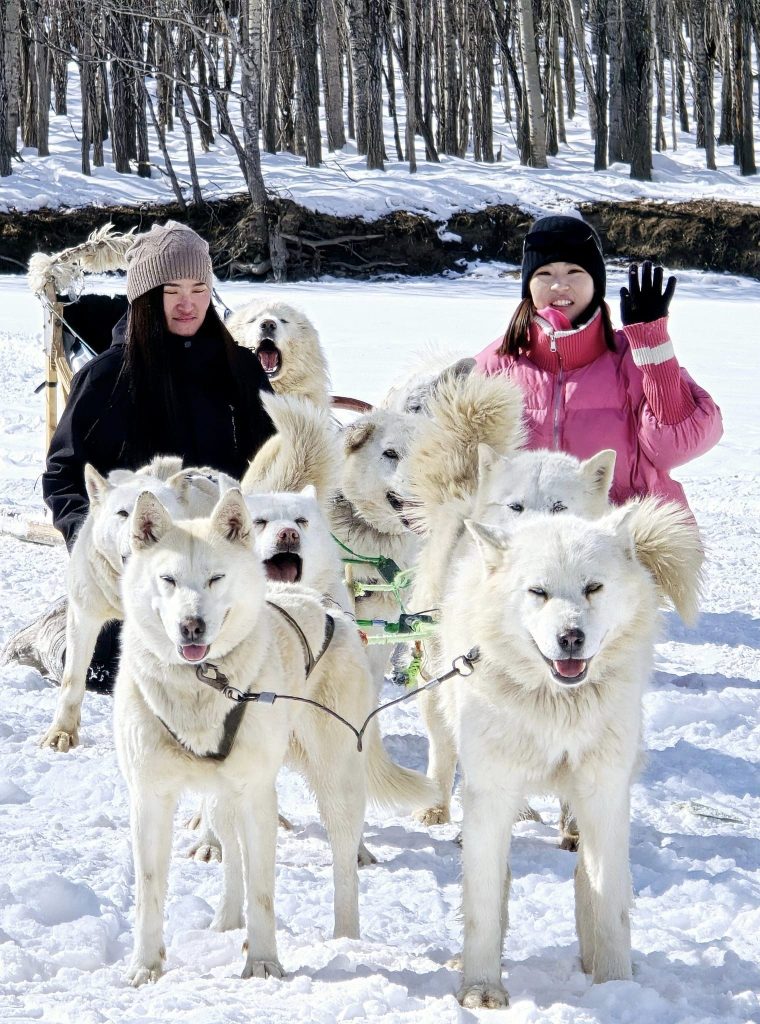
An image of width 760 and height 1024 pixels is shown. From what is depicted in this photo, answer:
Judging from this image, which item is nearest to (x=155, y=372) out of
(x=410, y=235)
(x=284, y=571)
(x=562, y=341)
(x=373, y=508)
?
(x=373, y=508)

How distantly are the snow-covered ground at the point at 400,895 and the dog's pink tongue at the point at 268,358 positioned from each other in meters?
1.61

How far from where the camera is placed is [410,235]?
20.4 m

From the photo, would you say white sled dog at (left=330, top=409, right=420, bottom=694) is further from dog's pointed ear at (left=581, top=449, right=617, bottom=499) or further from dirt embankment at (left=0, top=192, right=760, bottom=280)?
dirt embankment at (left=0, top=192, right=760, bottom=280)

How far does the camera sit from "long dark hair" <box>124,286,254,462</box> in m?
4.41

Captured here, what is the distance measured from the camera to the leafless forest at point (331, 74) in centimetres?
2281

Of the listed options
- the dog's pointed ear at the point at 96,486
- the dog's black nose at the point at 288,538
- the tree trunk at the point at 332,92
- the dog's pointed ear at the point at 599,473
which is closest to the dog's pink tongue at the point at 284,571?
the dog's black nose at the point at 288,538

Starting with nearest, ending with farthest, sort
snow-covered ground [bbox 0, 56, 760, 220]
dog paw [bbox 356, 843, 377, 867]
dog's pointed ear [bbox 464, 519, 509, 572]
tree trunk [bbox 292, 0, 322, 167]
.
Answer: dog's pointed ear [bbox 464, 519, 509, 572], dog paw [bbox 356, 843, 377, 867], snow-covered ground [bbox 0, 56, 760, 220], tree trunk [bbox 292, 0, 322, 167]

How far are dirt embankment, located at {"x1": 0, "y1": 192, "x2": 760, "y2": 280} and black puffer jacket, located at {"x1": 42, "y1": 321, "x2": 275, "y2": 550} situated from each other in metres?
15.1

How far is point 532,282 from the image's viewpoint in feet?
13.8

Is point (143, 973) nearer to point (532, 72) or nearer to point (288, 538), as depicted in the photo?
point (288, 538)

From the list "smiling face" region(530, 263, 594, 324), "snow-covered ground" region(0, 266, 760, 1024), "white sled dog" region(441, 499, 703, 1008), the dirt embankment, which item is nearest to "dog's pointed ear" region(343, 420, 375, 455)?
"smiling face" region(530, 263, 594, 324)

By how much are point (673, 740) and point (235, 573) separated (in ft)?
8.13

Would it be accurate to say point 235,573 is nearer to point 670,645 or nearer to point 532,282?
point 532,282

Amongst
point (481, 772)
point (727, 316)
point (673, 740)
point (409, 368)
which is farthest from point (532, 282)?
point (727, 316)
